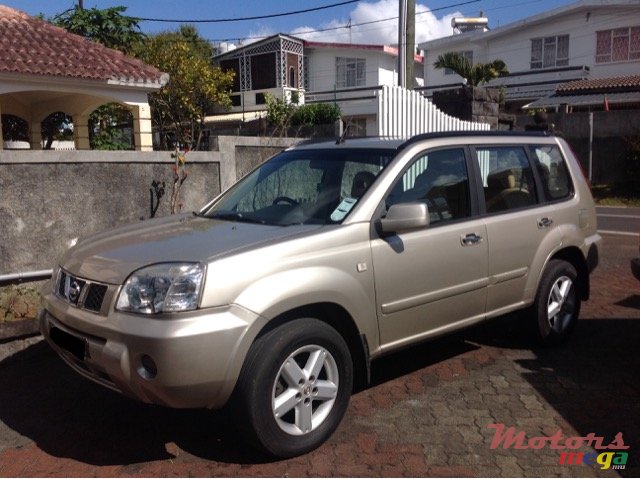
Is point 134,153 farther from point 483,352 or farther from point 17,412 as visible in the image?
point 483,352

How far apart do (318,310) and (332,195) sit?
2.93 feet

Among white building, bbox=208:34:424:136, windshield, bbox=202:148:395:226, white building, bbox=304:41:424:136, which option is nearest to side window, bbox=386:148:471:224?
windshield, bbox=202:148:395:226

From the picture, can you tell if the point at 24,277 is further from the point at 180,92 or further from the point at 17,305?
the point at 180,92

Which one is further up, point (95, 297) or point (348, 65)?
point (348, 65)

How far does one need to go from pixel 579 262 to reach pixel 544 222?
773mm

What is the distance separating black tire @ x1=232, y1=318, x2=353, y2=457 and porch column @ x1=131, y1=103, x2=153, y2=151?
9.68m

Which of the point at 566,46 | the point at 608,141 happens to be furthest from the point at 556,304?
the point at 566,46

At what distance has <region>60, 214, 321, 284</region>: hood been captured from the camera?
328 cm

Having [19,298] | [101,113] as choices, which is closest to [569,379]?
[19,298]

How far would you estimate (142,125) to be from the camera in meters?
12.1

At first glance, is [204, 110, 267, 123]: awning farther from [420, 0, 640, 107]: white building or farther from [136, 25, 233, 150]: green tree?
[420, 0, 640, 107]: white building

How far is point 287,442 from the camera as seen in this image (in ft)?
11.0

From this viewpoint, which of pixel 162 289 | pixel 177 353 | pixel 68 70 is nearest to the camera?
pixel 177 353

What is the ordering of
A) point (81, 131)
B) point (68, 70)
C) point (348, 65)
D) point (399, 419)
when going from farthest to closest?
point (348, 65), point (81, 131), point (68, 70), point (399, 419)
